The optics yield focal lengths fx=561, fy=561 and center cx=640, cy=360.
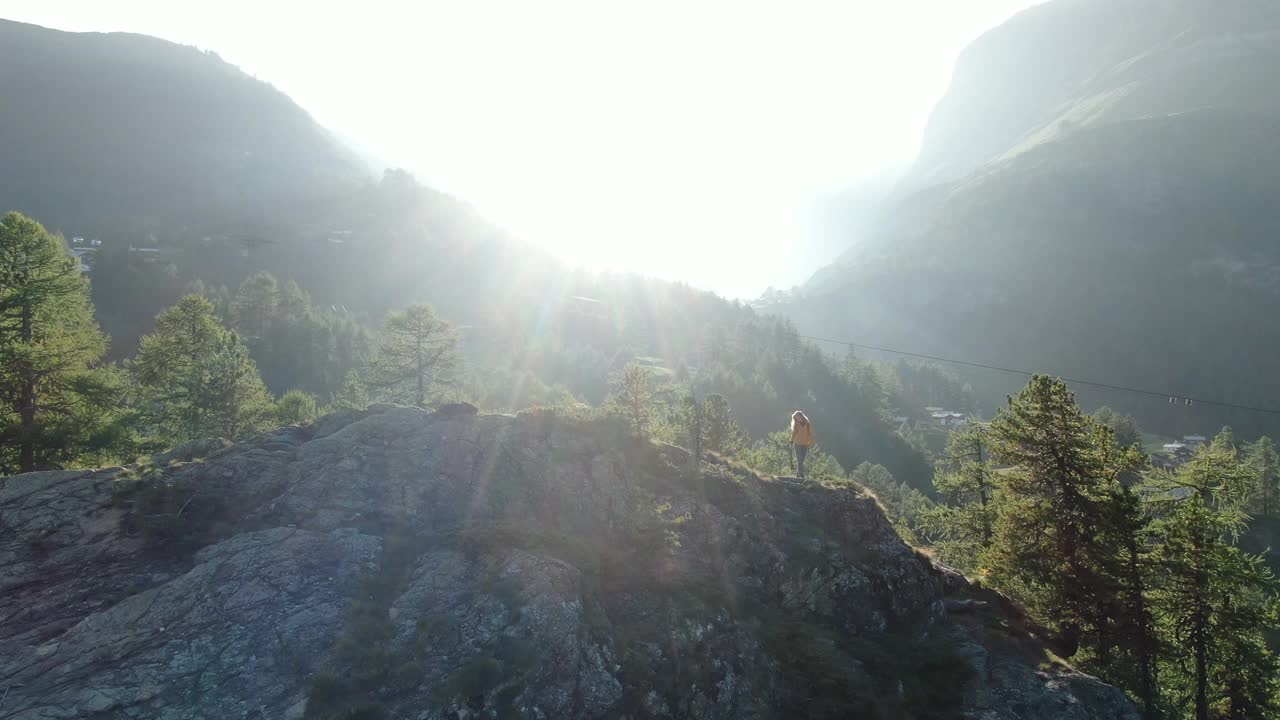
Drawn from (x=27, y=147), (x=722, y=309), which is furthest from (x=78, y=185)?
(x=722, y=309)

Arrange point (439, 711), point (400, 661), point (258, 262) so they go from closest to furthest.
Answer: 1. point (439, 711)
2. point (400, 661)
3. point (258, 262)

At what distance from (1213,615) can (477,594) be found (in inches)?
1045

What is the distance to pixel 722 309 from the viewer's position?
18750 cm

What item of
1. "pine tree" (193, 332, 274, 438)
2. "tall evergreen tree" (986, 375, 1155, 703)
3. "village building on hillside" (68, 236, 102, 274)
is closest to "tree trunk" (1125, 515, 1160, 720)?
"tall evergreen tree" (986, 375, 1155, 703)

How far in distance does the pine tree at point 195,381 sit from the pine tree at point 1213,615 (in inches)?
1885

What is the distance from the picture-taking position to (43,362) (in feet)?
85.2

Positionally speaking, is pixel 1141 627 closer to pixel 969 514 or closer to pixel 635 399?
pixel 969 514

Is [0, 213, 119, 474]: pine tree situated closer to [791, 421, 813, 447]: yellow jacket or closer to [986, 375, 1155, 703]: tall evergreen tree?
[791, 421, 813, 447]: yellow jacket

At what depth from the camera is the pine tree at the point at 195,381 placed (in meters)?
34.8

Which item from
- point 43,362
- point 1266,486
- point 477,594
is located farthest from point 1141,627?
point 1266,486

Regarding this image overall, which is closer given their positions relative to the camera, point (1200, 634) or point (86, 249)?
point (1200, 634)

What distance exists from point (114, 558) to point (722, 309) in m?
177

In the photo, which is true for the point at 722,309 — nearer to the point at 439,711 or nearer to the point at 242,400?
the point at 242,400

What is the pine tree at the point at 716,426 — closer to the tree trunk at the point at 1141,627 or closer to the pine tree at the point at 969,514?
the pine tree at the point at 969,514
